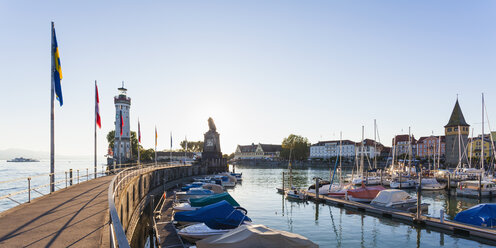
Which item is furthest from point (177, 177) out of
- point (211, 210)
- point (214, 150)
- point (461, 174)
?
point (461, 174)

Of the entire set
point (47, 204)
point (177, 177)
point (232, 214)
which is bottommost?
point (177, 177)

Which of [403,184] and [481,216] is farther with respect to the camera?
[403,184]

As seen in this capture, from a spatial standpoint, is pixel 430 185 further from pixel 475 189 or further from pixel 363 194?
pixel 363 194

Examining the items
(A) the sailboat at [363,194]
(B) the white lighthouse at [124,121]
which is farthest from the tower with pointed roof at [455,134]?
(B) the white lighthouse at [124,121]

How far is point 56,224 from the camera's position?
12.9 m

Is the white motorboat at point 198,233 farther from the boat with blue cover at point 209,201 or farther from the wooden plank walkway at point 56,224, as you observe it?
the boat with blue cover at point 209,201

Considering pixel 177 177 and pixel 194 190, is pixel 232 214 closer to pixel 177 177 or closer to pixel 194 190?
pixel 194 190

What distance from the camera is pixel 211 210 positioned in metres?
20.9

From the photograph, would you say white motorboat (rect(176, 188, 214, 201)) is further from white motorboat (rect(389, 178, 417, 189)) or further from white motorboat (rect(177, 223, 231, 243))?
white motorboat (rect(389, 178, 417, 189))

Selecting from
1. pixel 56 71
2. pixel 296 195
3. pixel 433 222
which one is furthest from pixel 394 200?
pixel 56 71

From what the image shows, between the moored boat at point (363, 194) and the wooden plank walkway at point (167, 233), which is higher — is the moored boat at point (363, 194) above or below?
below

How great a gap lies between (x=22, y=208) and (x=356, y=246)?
21115 millimetres

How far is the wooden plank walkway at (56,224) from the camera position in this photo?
1064 centimetres

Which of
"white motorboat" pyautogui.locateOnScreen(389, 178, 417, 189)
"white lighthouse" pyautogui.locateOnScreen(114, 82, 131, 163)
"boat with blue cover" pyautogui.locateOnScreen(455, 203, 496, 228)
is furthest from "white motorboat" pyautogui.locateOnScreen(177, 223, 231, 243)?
"white lighthouse" pyautogui.locateOnScreen(114, 82, 131, 163)
